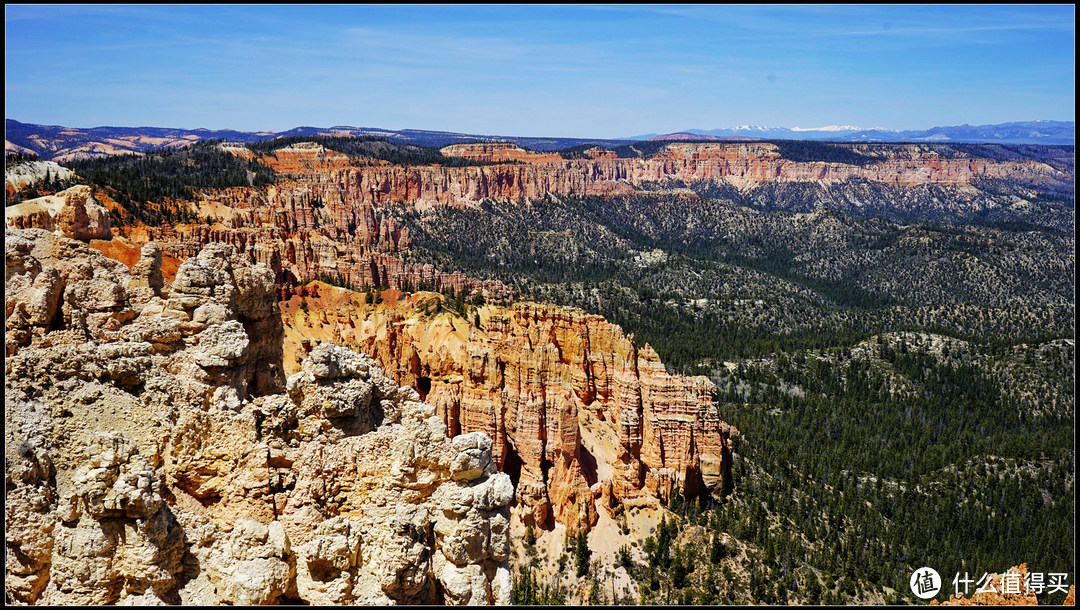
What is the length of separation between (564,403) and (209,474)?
2375cm

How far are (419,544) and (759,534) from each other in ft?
96.9

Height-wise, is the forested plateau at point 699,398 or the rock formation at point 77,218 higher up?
the rock formation at point 77,218

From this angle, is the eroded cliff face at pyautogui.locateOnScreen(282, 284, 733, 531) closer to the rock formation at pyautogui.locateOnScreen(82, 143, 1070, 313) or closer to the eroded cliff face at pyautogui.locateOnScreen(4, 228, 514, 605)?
the rock formation at pyautogui.locateOnScreen(82, 143, 1070, 313)

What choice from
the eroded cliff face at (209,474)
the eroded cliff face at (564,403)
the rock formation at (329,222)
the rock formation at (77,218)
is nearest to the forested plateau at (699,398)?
the eroded cliff face at (564,403)

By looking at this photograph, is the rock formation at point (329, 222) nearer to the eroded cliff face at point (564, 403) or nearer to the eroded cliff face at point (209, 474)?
the eroded cliff face at point (564, 403)

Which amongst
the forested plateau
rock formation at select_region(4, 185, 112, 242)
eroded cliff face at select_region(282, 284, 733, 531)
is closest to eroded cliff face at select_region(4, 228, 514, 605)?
rock formation at select_region(4, 185, 112, 242)

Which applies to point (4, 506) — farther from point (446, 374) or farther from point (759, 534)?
point (759, 534)

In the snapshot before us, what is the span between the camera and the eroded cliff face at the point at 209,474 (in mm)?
9219

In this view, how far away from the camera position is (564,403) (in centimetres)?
3372

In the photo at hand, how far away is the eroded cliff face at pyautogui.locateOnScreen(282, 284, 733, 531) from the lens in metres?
33.8

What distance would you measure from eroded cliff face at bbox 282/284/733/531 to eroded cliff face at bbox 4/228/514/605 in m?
21.9

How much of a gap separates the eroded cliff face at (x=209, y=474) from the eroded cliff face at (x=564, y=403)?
21936 millimetres

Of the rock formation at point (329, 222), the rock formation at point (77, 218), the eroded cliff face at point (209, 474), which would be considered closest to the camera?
the eroded cliff face at point (209, 474)

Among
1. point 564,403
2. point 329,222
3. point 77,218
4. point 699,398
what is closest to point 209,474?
point 77,218
